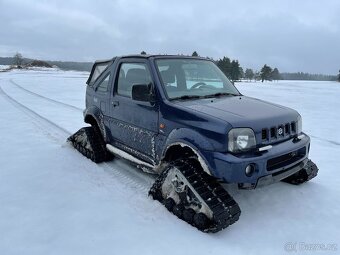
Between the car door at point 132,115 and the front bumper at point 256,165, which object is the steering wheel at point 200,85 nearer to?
the car door at point 132,115

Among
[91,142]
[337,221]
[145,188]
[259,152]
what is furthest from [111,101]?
[337,221]

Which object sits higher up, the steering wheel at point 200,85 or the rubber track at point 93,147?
the steering wheel at point 200,85

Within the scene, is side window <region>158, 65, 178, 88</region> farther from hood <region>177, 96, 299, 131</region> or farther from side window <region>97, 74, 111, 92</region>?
side window <region>97, 74, 111, 92</region>

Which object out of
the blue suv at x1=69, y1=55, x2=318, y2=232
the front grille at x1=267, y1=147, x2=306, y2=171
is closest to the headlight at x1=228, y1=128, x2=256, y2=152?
the blue suv at x1=69, y1=55, x2=318, y2=232

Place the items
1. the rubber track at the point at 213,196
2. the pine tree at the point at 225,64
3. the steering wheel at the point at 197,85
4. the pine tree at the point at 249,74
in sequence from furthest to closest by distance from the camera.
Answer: the pine tree at the point at 249,74 < the pine tree at the point at 225,64 < the steering wheel at the point at 197,85 < the rubber track at the point at 213,196

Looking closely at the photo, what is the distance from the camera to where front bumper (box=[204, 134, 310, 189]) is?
138 inches

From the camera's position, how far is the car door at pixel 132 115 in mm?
4535

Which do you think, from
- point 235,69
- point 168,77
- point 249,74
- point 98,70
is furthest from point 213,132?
point 249,74

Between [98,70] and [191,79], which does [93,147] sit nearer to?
[98,70]

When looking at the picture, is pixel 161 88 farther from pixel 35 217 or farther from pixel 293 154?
pixel 35 217

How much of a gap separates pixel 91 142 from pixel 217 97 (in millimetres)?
2485

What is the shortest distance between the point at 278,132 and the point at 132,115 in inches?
80.1

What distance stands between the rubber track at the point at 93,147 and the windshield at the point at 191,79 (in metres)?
2.03

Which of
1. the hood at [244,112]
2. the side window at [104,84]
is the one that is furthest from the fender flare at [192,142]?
the side window at [104,84]
